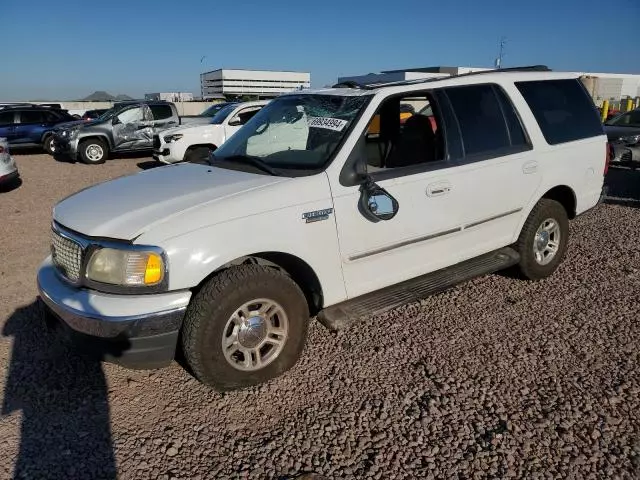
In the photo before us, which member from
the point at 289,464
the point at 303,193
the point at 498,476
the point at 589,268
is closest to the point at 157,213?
the point at 303,193

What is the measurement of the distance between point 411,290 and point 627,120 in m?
10.6

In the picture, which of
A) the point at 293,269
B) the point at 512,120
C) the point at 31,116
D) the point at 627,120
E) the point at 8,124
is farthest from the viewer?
the point at 31,116

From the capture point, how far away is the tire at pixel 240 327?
2719mm

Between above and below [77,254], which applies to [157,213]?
above

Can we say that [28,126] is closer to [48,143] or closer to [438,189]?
[48,143]

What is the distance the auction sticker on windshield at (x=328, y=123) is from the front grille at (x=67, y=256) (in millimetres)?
1790

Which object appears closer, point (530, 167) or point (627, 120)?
point (530, 167)

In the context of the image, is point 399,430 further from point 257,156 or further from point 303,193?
point 257,156

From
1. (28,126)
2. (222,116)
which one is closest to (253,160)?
Answer: (222,116)

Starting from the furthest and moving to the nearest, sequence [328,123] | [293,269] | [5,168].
Result: 1. [5,168]
2. [328,123]
3. [293,269]

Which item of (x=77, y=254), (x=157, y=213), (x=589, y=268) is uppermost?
(x=157, y=213)

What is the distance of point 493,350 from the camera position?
347 cm

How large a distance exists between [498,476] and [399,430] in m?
0.55

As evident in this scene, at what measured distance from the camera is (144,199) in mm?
3021
